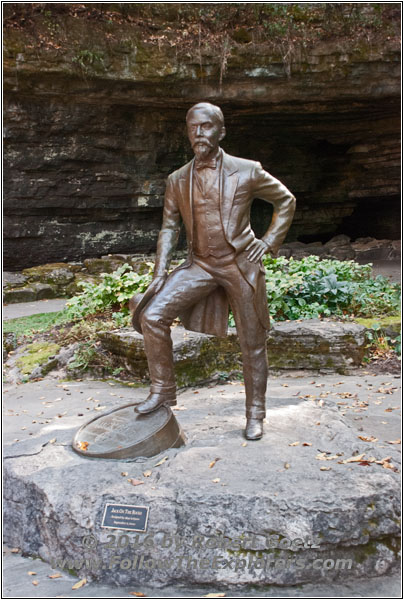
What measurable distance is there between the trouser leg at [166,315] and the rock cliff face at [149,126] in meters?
7.79

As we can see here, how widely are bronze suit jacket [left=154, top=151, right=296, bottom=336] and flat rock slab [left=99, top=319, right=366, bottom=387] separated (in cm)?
228

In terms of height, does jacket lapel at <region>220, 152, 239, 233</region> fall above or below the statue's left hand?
above

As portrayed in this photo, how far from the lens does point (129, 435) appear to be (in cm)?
343

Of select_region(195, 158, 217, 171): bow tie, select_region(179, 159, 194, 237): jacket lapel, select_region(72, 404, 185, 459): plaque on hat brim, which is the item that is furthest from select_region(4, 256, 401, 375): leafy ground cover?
select_region(195, 158, 217, 171): bow tie

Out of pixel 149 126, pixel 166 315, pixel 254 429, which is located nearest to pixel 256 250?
pixel 166 315

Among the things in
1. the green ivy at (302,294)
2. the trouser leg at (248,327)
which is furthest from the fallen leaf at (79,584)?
the green ivy at (302,294)

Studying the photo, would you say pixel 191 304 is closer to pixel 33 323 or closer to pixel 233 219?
pixel 233 219

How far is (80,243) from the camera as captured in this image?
13.6 m

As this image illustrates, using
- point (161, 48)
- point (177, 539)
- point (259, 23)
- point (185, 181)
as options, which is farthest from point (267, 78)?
point (177, 539)

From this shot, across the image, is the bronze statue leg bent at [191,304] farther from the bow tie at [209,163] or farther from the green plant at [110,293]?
the green plant at [110,293]

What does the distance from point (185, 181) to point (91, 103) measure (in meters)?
8.71

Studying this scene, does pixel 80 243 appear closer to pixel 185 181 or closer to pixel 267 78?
pixel 267 78

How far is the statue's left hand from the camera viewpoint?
11.6ft

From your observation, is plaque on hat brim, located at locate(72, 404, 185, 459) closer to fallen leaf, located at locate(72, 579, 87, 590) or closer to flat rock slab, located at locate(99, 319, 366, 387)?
fallen leaf, located at locate(72, 579, 87, 590)
